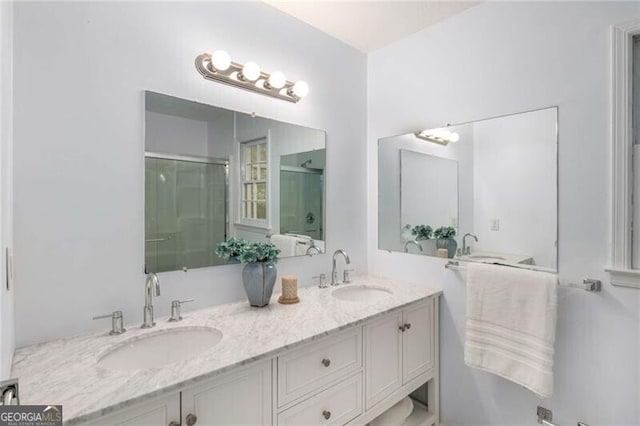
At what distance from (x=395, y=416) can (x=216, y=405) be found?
1.17m

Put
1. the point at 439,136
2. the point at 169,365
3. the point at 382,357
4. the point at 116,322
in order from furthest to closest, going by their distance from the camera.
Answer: the point at 439,136, the point at 382,357, the point at 116,322, the point at 169,365

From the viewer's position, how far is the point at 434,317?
6.28ft

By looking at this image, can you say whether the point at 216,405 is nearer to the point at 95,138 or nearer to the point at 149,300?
the point at 149,300

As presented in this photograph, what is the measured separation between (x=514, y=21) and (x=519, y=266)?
1278 mm

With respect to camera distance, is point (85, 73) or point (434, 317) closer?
point (85, 73)

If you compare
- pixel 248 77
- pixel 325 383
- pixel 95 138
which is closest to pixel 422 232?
pixel 325 383

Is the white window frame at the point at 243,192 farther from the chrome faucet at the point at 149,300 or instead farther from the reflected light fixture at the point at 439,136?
the reflected light fixture at the point at 439,136

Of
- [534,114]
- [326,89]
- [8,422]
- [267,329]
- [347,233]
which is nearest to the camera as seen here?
[8,422]

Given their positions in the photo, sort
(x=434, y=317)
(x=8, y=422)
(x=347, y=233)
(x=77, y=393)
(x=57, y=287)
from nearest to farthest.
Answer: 1. (x=8, y=422)
2. (x=77, y=393)
3. (x=57, y=287)
4. (x=434, y=317)
5. (x=347, y=233)

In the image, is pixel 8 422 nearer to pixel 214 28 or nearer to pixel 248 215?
pixel 248 215

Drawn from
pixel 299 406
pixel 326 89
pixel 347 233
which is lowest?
pixel 299 406

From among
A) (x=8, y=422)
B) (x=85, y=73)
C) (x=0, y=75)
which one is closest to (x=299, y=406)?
(x=8, y=422)

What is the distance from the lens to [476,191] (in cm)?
180

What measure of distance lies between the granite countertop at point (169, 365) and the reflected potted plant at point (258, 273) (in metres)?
0.06
